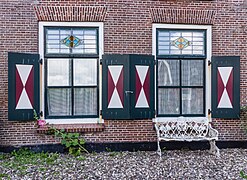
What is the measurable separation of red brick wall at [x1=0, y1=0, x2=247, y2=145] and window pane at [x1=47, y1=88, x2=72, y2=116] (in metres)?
0.60

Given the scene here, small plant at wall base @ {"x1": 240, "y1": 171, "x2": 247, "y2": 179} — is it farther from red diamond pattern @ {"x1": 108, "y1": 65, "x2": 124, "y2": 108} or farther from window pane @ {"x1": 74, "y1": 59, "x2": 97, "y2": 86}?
window pane @ {"x1": 74, "y1": 59, "x2": 97, "y2": 86}

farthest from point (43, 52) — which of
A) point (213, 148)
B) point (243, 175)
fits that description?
→ point (243, 175)

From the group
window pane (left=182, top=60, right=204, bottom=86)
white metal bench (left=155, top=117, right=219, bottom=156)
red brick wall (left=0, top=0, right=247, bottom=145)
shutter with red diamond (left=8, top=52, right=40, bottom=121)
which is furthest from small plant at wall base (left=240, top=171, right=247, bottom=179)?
shutter with red diamond (left=8, top=52, right=40, bottom=121)

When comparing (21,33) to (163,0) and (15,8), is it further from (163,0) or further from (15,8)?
(163,0)

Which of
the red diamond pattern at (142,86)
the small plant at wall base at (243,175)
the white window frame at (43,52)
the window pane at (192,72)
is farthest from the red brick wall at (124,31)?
the small plant at wall base at (243,175)

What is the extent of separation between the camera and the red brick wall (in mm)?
6582

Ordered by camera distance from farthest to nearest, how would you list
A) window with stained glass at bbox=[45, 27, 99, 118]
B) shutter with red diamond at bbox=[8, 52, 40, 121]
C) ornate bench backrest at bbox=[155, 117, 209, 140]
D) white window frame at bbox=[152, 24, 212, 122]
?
1. white window frame at bbox=[152, 24, 212, 122]
2. window with stained glass at bbox=[45, 27, 99, 118]
3. ornate bench backrest at bbox=[155, 117, 209, 140]
4. shutter with red diamond at bbox=[8, 52, 40, 121]

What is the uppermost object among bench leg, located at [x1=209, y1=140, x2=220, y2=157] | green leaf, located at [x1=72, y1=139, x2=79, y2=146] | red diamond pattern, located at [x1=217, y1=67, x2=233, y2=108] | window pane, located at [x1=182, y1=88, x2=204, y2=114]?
red diamond pattern, located at [x1=217, y1=67, x2=233, y2=108]

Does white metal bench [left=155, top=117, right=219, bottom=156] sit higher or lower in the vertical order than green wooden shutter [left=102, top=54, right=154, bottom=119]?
lower

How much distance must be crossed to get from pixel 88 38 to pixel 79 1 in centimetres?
85

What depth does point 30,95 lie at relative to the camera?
6469 millimetres

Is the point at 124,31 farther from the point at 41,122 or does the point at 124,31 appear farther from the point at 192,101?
the point at 41,122

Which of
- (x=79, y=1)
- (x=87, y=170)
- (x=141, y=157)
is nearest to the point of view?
(x=87, y=170)

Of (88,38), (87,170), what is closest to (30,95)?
(88,38)
